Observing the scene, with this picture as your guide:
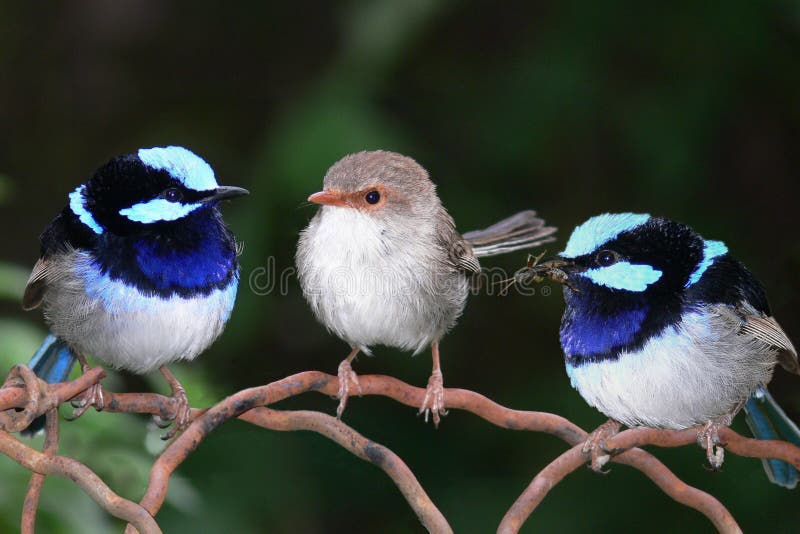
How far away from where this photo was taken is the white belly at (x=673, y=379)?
2746 mm

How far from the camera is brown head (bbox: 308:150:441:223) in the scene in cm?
313

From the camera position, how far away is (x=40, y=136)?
6066 mm

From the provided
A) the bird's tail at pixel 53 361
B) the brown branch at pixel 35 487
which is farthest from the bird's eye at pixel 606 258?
the bird's tail at pixel 53 361

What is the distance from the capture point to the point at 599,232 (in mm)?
2752

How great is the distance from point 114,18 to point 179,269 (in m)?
3.92

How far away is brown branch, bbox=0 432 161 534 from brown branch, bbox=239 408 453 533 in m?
0.42

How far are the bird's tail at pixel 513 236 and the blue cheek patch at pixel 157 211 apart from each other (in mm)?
1281

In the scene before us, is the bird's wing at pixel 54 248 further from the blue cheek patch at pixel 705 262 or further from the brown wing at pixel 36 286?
the blue cheek patch at pixel 705 262

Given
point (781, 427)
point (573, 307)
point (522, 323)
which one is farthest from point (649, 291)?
point (522, 323)

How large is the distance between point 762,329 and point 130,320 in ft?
5.58

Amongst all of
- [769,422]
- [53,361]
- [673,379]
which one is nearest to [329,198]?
[53,361]

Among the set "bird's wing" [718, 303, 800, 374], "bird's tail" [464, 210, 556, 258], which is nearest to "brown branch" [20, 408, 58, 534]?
"bird's wing" [718, 303, 800, 374]

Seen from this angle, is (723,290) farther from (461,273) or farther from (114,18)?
(114,18)

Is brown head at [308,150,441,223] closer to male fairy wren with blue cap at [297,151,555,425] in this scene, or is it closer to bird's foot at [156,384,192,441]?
male fairy wren with blue cap at [297,151,555,425]
